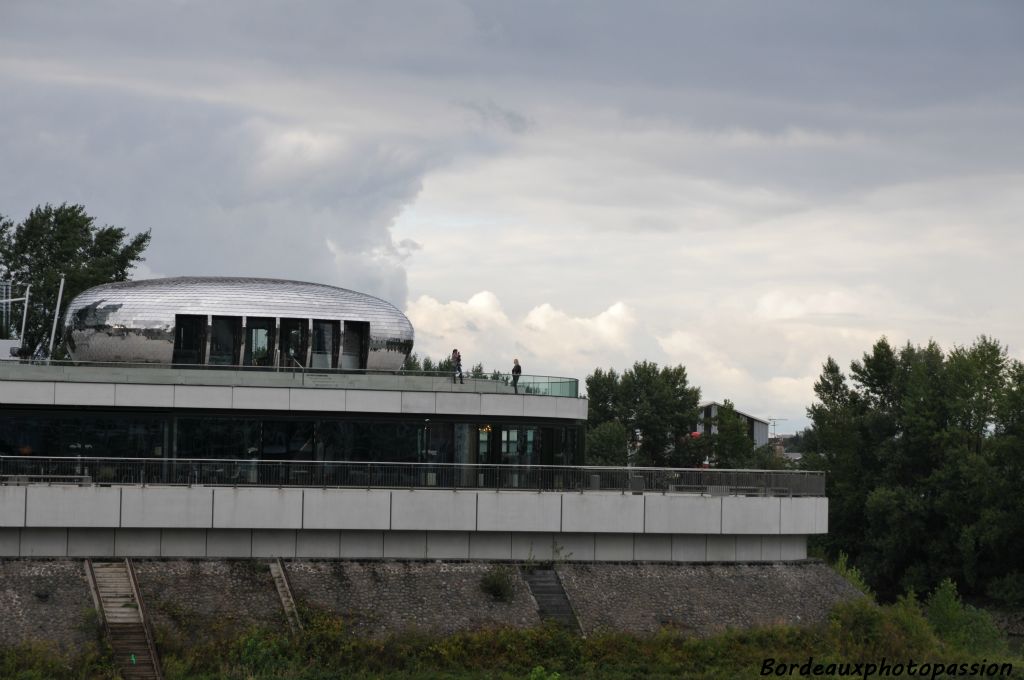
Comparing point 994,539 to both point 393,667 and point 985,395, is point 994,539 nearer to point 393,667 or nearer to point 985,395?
point 985,395

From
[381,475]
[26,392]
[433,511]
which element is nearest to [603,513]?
[433,511]

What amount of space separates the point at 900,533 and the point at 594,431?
3182cm

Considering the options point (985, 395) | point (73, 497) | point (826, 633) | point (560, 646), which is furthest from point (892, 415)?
point (73, 497)

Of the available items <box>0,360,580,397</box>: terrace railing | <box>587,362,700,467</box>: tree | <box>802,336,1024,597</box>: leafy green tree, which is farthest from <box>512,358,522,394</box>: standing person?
<box>587,362,700,467</box>: tree

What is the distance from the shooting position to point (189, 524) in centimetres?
4000

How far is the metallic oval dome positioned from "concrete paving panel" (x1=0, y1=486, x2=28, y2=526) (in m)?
11.3

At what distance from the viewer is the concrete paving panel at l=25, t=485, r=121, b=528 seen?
39219mm

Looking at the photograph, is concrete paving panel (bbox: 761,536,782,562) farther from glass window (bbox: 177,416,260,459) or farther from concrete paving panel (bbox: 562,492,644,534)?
glass window (bbox: 177,416,260,459)

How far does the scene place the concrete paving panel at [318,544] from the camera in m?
41.0

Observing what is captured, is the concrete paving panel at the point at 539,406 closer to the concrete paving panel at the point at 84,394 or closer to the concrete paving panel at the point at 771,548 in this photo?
the concrete paving panel at the point at 771,548

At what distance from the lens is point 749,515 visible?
44.2m

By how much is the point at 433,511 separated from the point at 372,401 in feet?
17.1

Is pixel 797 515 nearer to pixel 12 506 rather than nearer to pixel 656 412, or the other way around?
pixel 12 506

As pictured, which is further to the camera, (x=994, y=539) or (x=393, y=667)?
(x=994, y=539)
